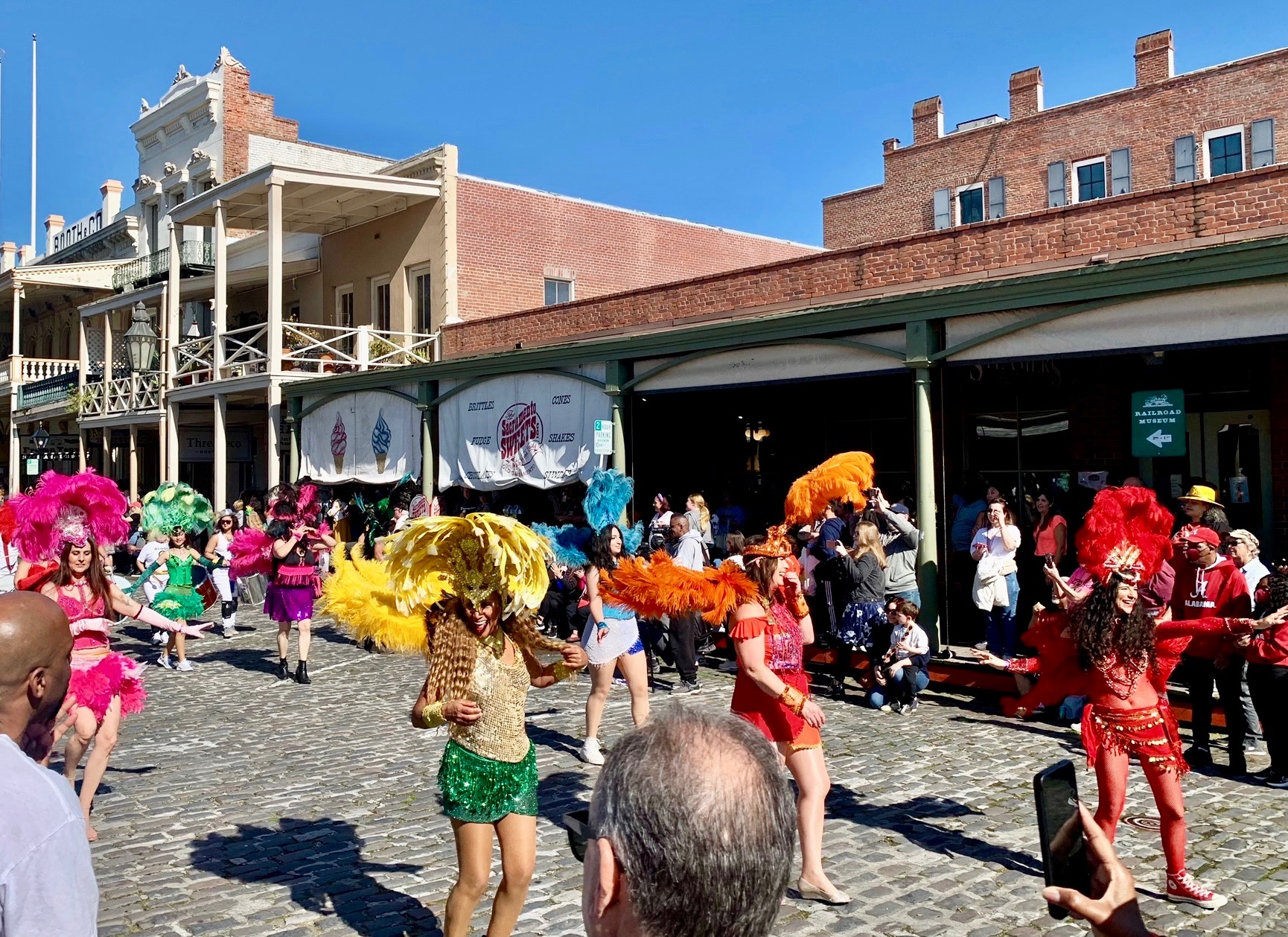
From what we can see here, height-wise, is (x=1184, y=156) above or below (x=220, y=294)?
above

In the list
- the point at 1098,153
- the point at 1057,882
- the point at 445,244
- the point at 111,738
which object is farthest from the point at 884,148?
the point at 1057,882

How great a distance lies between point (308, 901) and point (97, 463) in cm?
Result: 3027

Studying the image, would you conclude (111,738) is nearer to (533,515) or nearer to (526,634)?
(526,634)

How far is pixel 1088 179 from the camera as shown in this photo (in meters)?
32.0

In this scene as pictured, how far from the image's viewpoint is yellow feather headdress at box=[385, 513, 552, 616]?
457 cm

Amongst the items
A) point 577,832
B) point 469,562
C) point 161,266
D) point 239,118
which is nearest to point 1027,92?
point 239,118

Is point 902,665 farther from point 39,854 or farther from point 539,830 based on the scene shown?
point 39,854

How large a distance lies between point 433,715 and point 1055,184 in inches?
1285

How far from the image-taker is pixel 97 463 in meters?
31.6

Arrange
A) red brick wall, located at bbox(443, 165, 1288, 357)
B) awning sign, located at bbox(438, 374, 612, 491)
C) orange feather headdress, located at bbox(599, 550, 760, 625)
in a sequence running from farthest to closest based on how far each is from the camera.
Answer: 1. awning sign, located at bbox(438, 374, 612, 491)
2. red brick wall, located at bbox(443, 165, 1288, 357)
3. orange feather headdress, located at bbox(599, 550, 760, 625)

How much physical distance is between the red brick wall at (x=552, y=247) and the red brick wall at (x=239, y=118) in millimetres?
9155

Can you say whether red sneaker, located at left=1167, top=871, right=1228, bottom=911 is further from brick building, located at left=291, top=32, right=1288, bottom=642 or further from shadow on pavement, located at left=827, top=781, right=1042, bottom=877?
brick building, located at left=291, top=32, right=1288, bottom=642

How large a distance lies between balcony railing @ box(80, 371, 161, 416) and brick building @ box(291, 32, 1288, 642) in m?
6.57

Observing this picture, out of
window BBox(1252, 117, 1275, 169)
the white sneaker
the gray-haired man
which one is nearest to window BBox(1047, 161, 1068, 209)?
window BBox(1252, 117, 1275, 169)
